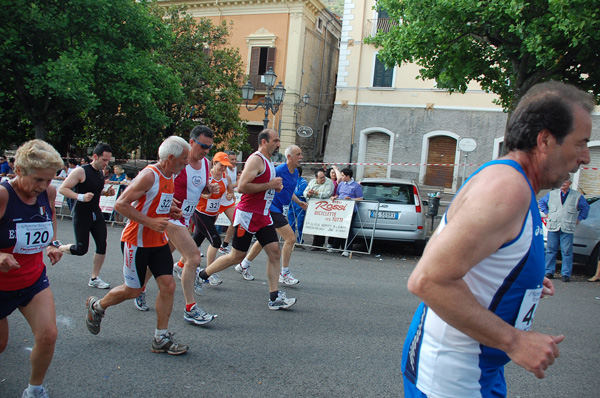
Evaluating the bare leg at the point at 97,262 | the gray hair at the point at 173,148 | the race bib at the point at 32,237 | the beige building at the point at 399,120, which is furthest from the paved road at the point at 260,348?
the beige building at the point at 399,120

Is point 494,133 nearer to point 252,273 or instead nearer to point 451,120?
point 451,120

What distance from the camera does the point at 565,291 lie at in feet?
25.9

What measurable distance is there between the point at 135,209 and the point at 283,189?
3138 millimetres

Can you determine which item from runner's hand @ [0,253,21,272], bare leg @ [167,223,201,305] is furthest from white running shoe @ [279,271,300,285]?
runner's hand @ [0,253,21,272]

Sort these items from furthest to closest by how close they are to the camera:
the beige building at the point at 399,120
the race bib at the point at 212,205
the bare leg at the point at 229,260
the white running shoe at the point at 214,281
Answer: the beige building at the point at 399,120 → the race bib at the point at 212,205 → the white running shoe at the point at 214,281 → the bare leg at the point at 229,260

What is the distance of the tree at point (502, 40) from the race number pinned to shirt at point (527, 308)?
28.4 ft

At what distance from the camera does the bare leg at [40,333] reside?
3035mm

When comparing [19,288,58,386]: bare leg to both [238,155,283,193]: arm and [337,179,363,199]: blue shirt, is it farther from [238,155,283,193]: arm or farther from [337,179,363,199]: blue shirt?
[337,179,363,199]: blue shirt

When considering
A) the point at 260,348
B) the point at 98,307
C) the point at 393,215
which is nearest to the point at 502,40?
the point at 393,215

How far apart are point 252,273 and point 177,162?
387 centimetres

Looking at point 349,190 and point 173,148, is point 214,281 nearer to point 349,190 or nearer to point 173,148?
point 173,148

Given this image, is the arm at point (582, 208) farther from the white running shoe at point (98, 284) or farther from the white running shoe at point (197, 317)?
the white running shoe at point (98, 284)

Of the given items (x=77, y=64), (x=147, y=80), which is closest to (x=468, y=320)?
(x=77, y=64)

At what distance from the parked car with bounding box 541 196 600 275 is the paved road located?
2.45m
